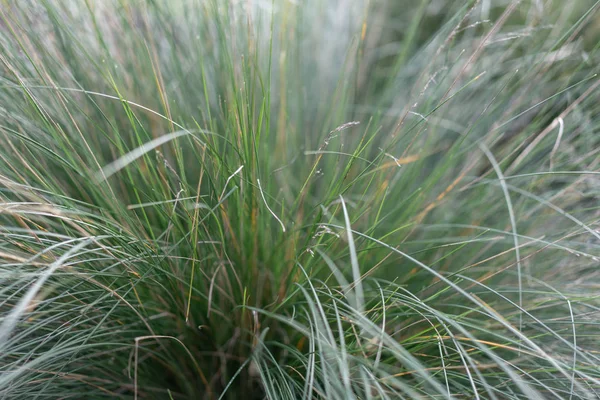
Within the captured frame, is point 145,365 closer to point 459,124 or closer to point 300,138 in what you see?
point 300,138

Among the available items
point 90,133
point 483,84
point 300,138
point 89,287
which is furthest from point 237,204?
point 483,84

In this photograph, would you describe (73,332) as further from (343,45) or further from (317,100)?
(343,45)

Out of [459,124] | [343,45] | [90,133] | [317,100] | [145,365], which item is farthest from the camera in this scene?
[343,45]

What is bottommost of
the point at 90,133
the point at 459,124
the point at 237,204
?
the point at 237,204

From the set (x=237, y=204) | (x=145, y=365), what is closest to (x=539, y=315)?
(x=237, y=204)

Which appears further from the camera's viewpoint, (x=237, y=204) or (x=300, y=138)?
(x=300, y=138)

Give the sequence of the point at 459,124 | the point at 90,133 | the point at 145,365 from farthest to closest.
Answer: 1. the point at 459,124
2. the point at 90,133
3. the point at 145,365

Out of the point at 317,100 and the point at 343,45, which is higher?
the point at 343,45
